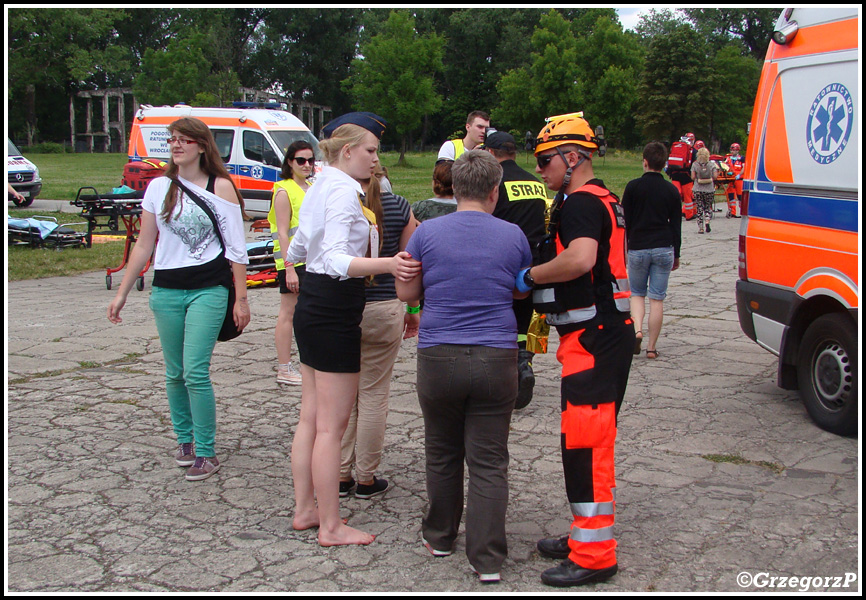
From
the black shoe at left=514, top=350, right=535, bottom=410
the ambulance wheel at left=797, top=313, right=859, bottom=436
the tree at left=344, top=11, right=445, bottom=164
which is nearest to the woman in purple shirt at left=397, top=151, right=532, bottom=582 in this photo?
the black shoe at left=514, top=350, right=535, bottom=410

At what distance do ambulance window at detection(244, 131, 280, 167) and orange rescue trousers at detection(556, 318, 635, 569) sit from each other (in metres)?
17.6

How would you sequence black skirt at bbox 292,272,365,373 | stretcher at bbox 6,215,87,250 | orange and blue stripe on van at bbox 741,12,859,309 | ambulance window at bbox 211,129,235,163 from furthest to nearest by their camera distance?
ambulance window at bbox 211,129,235,163 → stretcher at bbox 6,215,87,250 → orange and blue stripe on van at bbox 741,12,859,309 → black skirt at bbox 292,272,365,373

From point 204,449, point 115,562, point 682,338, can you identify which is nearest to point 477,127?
point 682,338

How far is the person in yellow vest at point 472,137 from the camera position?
Result: 7.16 meters

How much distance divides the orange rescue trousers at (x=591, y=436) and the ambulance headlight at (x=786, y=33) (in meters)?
3.37

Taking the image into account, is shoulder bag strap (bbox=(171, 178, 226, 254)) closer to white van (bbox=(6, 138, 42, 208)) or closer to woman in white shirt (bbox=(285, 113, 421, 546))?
woman in white shirt (bbox=(285, 113, 421, 546))

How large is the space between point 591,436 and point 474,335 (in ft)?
2.14

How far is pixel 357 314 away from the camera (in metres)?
3.76

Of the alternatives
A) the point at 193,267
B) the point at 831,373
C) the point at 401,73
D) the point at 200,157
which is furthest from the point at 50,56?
the point at 831,373

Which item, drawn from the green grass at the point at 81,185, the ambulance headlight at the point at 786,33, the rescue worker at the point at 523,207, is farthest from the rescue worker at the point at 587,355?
the green grass at the point at 81,185

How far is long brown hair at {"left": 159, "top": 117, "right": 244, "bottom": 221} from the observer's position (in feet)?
14.9

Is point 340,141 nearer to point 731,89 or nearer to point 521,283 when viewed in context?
point 521,283

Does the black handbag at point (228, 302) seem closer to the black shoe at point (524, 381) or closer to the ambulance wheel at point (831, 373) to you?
the black shoe at point (524, 381)

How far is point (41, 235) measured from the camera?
45.7ft
